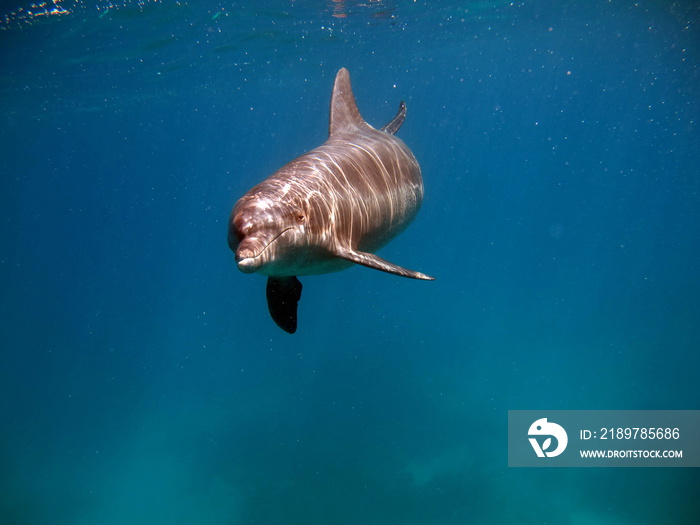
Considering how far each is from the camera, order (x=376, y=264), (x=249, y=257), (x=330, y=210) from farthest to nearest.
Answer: (x=330, y=210), (x=376, y=264), (x=249, y=257)

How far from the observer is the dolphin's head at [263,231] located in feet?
9.86

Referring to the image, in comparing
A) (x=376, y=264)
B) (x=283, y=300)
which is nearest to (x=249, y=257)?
(x=376, y=264)

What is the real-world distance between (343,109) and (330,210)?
313cm

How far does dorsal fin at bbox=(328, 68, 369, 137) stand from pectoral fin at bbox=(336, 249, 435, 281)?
302 cm

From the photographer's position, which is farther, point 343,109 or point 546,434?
point 546,434

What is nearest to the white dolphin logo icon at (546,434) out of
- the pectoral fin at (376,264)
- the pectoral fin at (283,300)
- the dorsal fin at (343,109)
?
the pectoral fin at (283,300)

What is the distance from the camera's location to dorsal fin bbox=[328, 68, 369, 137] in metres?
6.50

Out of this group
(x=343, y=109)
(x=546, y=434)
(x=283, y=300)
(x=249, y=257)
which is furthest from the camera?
(x=546, y=434)

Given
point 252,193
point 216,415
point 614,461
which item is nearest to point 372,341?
point 216,415

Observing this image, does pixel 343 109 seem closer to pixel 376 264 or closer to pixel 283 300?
pixel 283 300

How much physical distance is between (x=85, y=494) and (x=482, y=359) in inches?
601

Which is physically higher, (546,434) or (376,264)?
(376,264)

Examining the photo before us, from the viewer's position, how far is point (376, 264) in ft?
12.2

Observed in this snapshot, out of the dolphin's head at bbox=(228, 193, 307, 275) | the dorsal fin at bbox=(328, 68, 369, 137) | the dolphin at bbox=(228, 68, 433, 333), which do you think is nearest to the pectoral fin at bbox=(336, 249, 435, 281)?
the dolphin at bbox=(228, 68, 433, 333)
